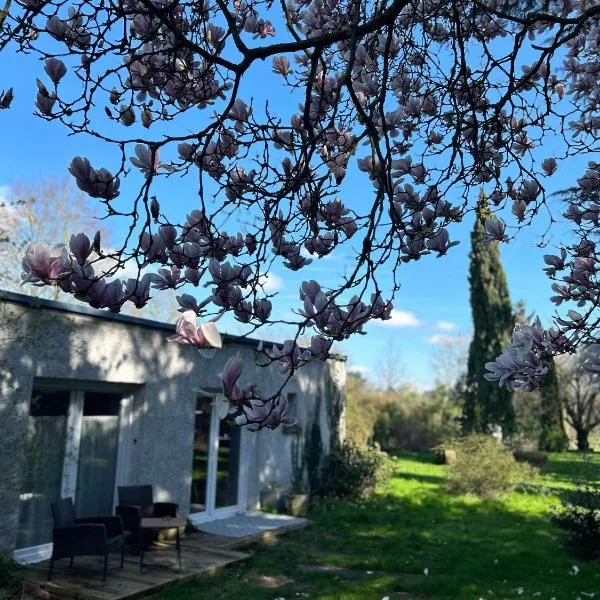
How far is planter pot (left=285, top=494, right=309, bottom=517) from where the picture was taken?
11156 mm

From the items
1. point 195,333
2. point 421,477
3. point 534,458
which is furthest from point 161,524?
point 534,458

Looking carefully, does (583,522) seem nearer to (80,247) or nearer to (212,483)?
(212,483)

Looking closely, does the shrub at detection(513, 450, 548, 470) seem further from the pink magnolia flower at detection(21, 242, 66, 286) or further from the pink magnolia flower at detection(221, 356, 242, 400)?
the pink magnolia flower at detection(21, 242, 66, 286)

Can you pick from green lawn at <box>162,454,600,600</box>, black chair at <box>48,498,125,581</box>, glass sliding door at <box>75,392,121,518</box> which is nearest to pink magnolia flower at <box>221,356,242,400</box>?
black chair at <box>48,498,125,581</box>

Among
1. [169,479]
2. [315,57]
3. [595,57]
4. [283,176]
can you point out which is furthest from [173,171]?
[169,479]

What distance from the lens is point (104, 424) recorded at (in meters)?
8.23

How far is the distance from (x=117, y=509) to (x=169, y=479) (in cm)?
161

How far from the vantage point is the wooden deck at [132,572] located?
19.7ft

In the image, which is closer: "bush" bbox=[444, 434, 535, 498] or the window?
the window

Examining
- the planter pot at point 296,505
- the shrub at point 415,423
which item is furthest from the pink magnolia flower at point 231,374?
the shrub at point 415,423

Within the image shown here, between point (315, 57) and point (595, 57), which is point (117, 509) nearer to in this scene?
point (315, 57)

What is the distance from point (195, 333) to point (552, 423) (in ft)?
81.9

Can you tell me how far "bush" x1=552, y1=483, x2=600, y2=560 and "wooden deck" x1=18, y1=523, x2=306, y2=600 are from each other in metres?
4.28

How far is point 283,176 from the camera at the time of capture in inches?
114
